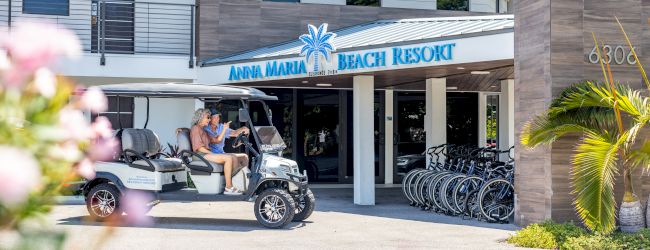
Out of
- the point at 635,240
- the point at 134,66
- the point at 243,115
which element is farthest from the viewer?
the point at 134,66

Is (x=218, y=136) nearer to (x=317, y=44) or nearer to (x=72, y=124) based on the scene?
(x=317, y=44)

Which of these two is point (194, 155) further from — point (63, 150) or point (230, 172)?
point (63, 150)

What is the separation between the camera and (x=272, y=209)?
11469mm

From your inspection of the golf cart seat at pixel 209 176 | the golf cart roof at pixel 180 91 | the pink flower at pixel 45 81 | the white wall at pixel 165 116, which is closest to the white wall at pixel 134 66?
the white wall at pixel 165 116

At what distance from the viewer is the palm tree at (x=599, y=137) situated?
988 cm

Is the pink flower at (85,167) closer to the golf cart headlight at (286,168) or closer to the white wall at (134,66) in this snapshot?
the golf cart headlight at (286,168)

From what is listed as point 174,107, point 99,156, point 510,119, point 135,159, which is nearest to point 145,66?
point 174,107

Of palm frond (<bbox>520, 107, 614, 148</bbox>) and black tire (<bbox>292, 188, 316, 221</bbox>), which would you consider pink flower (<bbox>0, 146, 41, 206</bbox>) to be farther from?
black tire (<bbox>292, 188, 316, 221</bbox>)

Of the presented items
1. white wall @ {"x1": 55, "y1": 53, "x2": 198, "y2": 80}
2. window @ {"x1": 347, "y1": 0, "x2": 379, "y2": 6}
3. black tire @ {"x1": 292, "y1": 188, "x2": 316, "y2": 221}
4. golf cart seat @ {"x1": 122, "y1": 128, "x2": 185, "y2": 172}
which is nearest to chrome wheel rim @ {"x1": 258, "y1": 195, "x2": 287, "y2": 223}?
black tire @ {"x1": 292, "y1": 188, "x2": 316, "y2": 221}

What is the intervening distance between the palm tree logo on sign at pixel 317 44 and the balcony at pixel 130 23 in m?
3.87

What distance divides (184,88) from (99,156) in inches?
411

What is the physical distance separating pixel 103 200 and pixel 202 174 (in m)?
1.55

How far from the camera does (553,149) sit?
1122cm

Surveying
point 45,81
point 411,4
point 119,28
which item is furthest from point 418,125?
point 45,81
